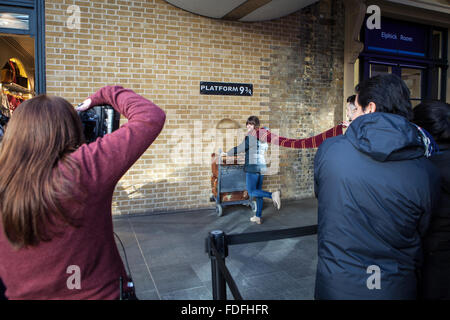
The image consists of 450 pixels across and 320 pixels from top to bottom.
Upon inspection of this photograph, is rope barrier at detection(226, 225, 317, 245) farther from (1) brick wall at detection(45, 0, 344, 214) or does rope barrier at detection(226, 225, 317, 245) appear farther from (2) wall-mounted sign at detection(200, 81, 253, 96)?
(2) wall-mounted sign at detection(200, 81, 253, 96)

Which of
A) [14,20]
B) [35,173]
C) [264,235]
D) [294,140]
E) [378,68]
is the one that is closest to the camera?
[35,173]

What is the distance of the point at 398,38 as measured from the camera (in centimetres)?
824

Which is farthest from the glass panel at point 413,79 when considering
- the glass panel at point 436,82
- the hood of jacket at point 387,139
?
the hood of jacket at point 387,139

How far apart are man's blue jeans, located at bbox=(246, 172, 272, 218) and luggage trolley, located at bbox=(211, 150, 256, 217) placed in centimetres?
31

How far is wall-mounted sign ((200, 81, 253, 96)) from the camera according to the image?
6.09 metres

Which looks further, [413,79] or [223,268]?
[413,79]

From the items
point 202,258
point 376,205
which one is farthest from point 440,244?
point 202,258

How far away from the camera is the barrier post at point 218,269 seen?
1.95m

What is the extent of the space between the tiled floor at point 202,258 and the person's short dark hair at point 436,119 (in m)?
1.97

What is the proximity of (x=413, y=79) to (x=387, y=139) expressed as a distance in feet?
28.8

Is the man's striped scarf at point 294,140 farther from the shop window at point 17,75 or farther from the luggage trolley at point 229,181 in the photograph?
A: the shop window at point 17,75

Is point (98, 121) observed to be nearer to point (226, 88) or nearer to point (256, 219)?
point (256, 219)
